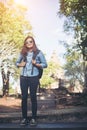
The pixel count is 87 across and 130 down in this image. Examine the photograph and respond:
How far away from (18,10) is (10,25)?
8.61 feet

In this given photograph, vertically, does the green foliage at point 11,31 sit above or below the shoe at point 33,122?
above

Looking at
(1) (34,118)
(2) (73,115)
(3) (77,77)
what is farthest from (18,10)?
(3) (77,77)

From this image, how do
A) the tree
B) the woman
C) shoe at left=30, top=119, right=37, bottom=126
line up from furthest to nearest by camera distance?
the tree, the woman, shoe at left=30, top=119, right=37, bottom=126

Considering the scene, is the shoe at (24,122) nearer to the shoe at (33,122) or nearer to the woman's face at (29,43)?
the shoe at (33,122)

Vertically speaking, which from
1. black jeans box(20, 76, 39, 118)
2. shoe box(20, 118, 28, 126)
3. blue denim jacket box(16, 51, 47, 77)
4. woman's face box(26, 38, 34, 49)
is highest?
woman's face box(26, 38, 34, 49)

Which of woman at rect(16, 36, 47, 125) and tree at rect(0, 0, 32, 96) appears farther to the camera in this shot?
tree at rect(0, 0, 32, 96)

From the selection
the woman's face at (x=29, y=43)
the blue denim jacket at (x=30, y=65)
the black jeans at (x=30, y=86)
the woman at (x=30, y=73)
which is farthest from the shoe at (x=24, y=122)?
the woman's face at (x=29, y=43)

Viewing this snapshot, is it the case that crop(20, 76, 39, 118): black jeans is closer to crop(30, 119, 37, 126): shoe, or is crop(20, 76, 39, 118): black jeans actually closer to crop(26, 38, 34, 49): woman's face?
crop(30, 119, 37, 126): shoe

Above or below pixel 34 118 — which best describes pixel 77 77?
below

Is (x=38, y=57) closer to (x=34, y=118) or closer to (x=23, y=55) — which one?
(x=23, y=55)

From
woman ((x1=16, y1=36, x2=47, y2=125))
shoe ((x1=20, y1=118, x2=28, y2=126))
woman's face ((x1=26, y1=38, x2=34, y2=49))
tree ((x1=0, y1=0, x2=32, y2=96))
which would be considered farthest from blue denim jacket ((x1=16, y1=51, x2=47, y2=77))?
tree ((x1=0, y1=0, x2=32, y2=96))

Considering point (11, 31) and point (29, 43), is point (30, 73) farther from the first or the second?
point (11, 31)

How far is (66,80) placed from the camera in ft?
344

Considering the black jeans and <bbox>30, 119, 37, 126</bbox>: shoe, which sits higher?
the black jeans
